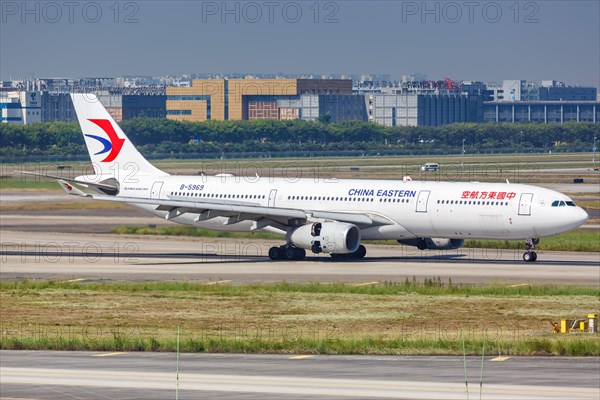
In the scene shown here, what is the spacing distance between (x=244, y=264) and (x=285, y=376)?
34034mm

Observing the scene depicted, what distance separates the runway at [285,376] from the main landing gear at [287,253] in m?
31.7

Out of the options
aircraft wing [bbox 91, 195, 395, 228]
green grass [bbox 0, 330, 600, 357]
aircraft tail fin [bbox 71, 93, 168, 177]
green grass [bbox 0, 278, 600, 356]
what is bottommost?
green grass [bbox 0, 278, 600, 356]

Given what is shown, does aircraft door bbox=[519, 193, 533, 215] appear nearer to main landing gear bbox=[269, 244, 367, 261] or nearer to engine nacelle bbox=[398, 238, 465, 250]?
engine nacelle bbox=[398, 238, 465, 250]

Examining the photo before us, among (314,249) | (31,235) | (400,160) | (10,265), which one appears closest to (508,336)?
(314,249)

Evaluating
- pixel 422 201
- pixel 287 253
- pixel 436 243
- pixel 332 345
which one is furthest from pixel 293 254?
pixel 332 345

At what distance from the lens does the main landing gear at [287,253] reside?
66312mm

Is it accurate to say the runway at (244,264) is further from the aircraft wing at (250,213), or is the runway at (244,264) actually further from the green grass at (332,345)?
the green grass at (332,345)

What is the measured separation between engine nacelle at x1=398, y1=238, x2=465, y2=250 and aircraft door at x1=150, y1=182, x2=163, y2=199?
14.9 m

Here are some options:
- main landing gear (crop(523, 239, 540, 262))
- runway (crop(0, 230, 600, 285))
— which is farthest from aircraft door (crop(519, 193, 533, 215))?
main landing gear (crop(523, 239, 540, 262))

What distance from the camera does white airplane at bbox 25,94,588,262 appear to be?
2425 inches

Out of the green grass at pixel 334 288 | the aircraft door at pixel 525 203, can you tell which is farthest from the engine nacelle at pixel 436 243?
the green grass at pixel 334 288

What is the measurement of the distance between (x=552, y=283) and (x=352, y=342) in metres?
20.6

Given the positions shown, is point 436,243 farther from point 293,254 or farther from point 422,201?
point 293,254

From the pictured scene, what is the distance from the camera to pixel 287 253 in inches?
2613
